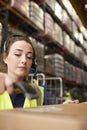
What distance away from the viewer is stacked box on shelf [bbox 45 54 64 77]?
5195 millimetres

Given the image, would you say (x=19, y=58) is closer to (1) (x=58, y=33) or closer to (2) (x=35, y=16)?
(2) (x=35, y=16)

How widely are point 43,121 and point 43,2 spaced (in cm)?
465

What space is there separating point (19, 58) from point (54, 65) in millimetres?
4823

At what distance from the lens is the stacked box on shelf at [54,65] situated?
5.20 metres

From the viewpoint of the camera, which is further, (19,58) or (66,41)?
(66,41)

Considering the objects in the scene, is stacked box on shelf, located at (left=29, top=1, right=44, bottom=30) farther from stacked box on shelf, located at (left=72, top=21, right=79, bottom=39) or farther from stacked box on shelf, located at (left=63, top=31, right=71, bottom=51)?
stacked box on shelf, located at (left=72, top=21, right=79, bottom=39)

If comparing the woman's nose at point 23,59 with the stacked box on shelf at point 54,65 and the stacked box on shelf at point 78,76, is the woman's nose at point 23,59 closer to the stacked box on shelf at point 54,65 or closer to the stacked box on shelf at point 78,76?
the stacked box on shelf at point 54,65

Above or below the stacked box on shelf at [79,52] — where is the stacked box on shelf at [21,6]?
above

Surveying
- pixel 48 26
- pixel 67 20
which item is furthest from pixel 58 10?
pixel 48 26

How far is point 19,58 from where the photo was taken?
2.37ft

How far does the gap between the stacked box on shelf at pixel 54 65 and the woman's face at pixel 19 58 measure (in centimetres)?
426

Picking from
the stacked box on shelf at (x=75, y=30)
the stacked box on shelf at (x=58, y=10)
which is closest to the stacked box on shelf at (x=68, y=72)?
the stacked box on shelf at (x=75, y=30)

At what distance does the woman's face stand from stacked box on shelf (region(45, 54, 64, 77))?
14.0 ft

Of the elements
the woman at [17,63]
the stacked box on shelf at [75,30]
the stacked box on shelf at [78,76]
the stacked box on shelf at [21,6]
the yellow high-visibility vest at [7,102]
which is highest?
the stacked box on shelf at [75,30]
